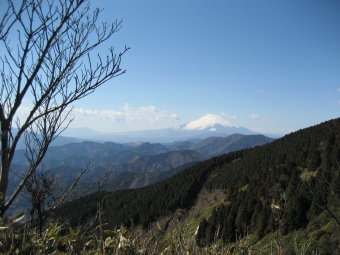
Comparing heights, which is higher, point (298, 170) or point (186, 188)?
point (298, 170)

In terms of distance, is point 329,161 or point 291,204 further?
point 329,161

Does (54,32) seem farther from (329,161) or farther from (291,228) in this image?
(329,161)

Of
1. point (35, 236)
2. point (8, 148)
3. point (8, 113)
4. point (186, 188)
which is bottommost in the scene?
point (186, 188)

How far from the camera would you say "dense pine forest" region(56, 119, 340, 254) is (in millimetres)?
30672

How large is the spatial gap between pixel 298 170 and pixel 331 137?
10.2 m

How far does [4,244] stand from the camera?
2.08 metres

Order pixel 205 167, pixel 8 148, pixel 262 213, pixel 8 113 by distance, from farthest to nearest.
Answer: pixel 205 167, pixel 262 213, pixel 8 113, pixel 8 148

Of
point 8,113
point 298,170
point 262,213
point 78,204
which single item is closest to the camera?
point 8,113

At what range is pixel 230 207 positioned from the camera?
202 feet

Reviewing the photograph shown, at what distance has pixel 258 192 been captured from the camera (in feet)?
198

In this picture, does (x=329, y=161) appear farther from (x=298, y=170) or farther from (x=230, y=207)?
(x=230, y=207)

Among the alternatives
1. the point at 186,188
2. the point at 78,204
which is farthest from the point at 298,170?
the point at 78,204

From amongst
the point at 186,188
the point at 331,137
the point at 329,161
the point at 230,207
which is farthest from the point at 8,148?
the point at 186,188

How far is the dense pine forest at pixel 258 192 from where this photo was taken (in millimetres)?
30672
